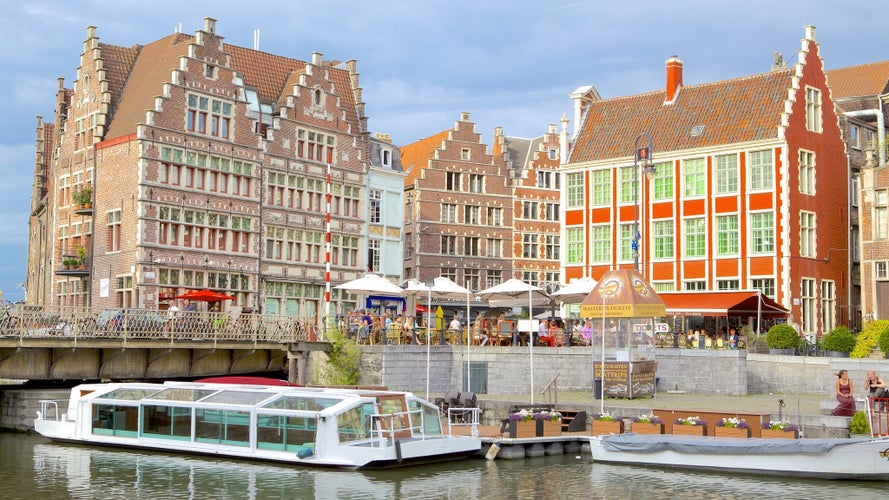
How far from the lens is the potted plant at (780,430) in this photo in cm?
2205

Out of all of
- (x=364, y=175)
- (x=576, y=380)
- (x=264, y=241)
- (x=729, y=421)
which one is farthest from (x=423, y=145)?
(x=729, y=421)

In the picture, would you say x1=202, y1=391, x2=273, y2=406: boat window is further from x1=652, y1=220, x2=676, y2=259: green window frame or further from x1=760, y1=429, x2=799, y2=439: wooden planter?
x1=652, y1=220, x2=676, y2=259: green window frame

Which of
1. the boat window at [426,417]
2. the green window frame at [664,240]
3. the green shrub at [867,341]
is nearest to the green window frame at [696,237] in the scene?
the green window frame at [664,240]

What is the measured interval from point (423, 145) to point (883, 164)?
24019 millimetres

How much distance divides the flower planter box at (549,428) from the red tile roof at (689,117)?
1853 centimetres

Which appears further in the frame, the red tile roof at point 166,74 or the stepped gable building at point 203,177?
the red tile roof at point 166,74

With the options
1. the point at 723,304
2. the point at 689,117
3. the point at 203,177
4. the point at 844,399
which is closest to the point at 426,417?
the point at 844,399

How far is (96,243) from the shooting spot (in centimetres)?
4025

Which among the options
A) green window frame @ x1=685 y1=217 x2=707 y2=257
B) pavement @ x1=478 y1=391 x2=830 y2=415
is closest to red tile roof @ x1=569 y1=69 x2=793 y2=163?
green window frame @ x1=685 y1=217 x2=707 y2=257

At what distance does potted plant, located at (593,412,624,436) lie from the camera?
2380 cm

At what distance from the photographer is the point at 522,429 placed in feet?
79.6

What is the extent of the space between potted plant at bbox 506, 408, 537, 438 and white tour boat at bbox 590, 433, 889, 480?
1.54m

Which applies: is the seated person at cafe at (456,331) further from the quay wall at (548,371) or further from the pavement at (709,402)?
the pavement at (709,402)

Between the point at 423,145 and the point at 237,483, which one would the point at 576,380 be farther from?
the point at 423,145
